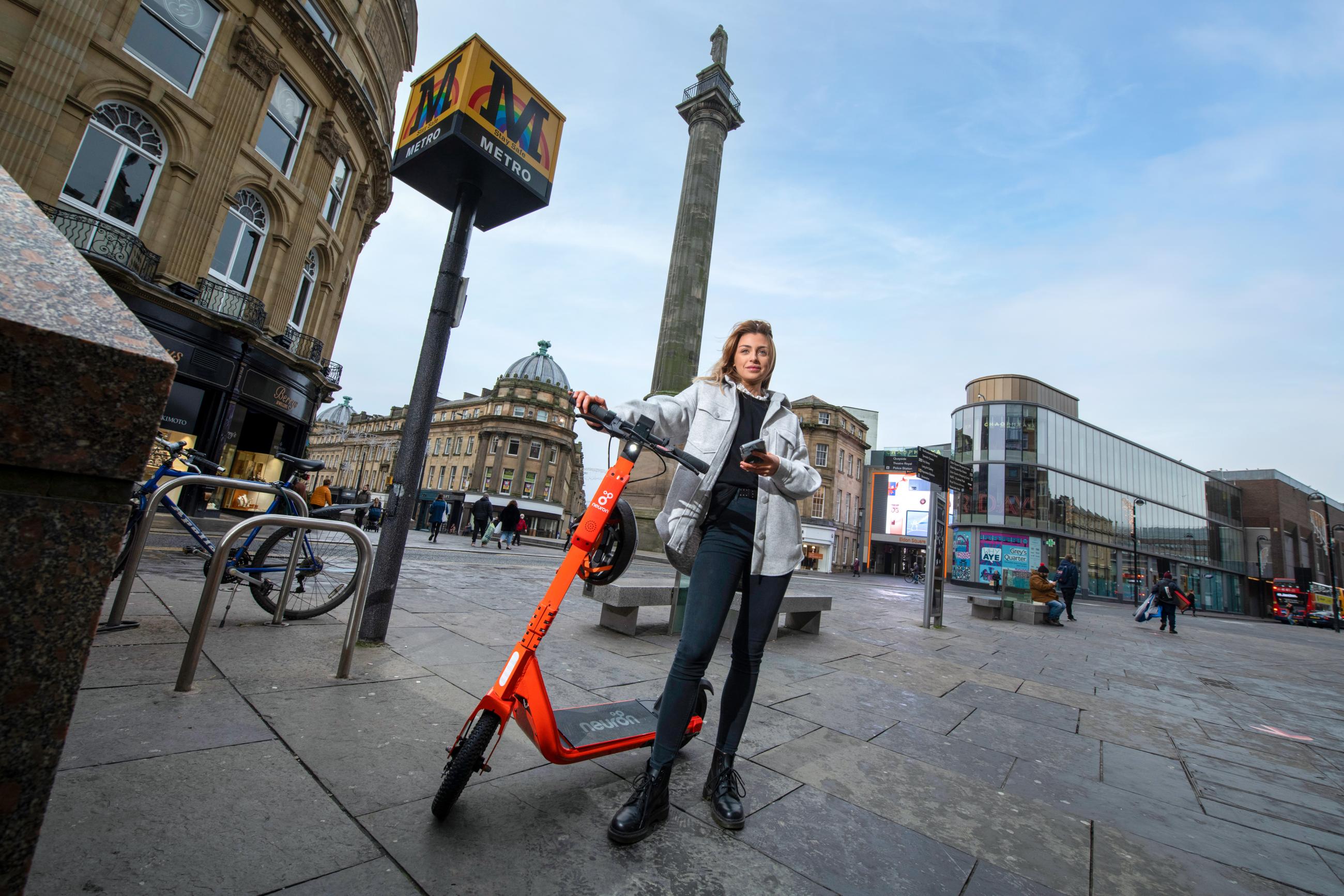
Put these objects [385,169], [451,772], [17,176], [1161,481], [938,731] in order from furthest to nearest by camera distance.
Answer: [1161,481], [385,169], [17,176], [938,731], [451,772]

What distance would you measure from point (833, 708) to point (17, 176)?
17.1 meters

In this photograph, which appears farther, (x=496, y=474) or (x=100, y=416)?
(x=496, y=474)

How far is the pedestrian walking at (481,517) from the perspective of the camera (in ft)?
69.1

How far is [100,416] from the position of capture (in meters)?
0.82

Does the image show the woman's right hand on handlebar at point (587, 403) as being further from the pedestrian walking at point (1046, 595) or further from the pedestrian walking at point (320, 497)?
the pedestrian walking at point (1046, 595)

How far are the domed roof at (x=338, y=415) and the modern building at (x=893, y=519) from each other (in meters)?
72.9

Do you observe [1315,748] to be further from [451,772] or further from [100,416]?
[100,416]

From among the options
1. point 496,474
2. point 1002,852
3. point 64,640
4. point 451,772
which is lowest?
point 1002,852

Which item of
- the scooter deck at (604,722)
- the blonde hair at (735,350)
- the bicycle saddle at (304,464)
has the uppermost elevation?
the blonde hair at (735,350)

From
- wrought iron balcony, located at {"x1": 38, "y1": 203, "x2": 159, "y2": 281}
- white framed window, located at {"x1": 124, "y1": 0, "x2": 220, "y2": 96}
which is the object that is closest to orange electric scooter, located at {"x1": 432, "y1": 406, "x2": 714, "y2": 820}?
wrought iron balcony, located at {"x1": 38, "y1": 203, "x2": 159, "y2": 281}

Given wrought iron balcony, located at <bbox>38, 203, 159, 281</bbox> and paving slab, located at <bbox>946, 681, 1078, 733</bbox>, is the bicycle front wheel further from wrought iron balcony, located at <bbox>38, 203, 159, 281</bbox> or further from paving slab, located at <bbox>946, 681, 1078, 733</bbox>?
wrought iron balcony, located at <bbox>38, 203, 159, 281</bbox>

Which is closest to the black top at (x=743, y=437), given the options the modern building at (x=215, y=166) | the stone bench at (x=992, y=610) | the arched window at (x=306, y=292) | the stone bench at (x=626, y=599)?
the stone bench at (x=626, y=599)

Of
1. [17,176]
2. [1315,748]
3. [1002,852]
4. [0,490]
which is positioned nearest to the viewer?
[0,490]

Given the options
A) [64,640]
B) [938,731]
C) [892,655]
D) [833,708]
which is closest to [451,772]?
[64,640]
